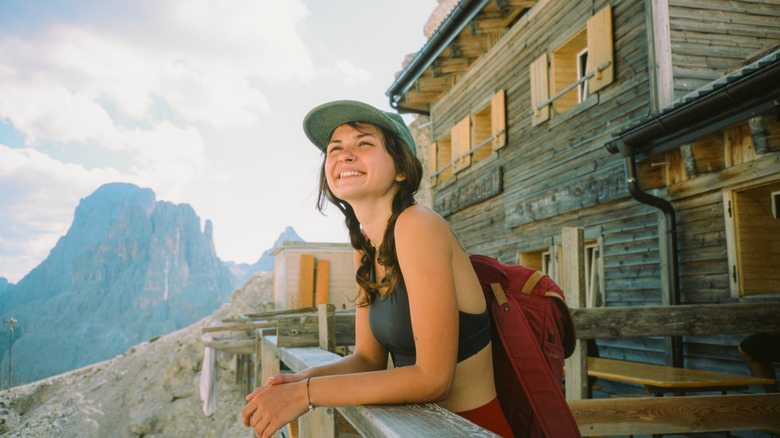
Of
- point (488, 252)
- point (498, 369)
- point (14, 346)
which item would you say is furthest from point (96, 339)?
point (498, 369)

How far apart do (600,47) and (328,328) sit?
6353mm

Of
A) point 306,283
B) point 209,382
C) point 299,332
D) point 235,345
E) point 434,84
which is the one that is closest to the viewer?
point 299,332

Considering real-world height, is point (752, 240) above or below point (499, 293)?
above

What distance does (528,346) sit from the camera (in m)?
1.53

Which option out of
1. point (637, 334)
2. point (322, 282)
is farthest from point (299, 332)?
point (322, 282)

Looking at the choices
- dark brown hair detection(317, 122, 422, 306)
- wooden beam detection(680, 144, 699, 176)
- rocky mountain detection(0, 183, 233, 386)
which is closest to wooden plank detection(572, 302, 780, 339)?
dark brown hair detection(317, 122, 422, 306)

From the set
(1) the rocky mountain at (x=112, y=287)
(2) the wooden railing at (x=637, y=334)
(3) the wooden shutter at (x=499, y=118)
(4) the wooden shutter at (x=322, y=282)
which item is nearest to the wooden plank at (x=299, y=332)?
(2) the wooden railing at (x=637, y=334)

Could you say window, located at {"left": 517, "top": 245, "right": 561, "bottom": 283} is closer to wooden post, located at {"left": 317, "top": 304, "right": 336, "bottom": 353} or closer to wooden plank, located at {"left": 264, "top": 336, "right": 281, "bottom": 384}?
wooden plank, located at {"left": 264, "top": 336, "right": 281, "bottom": 384}

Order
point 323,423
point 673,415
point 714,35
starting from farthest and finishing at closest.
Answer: point 714,35
point 673,415
point 323,423

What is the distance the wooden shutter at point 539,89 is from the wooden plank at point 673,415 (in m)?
6.11

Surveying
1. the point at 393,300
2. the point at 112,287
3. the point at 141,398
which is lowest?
the point at 141,398

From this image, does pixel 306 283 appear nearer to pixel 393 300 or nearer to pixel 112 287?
pixel 393 300

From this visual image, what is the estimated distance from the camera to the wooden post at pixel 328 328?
2938mm

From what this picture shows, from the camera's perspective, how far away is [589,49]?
743 cm
